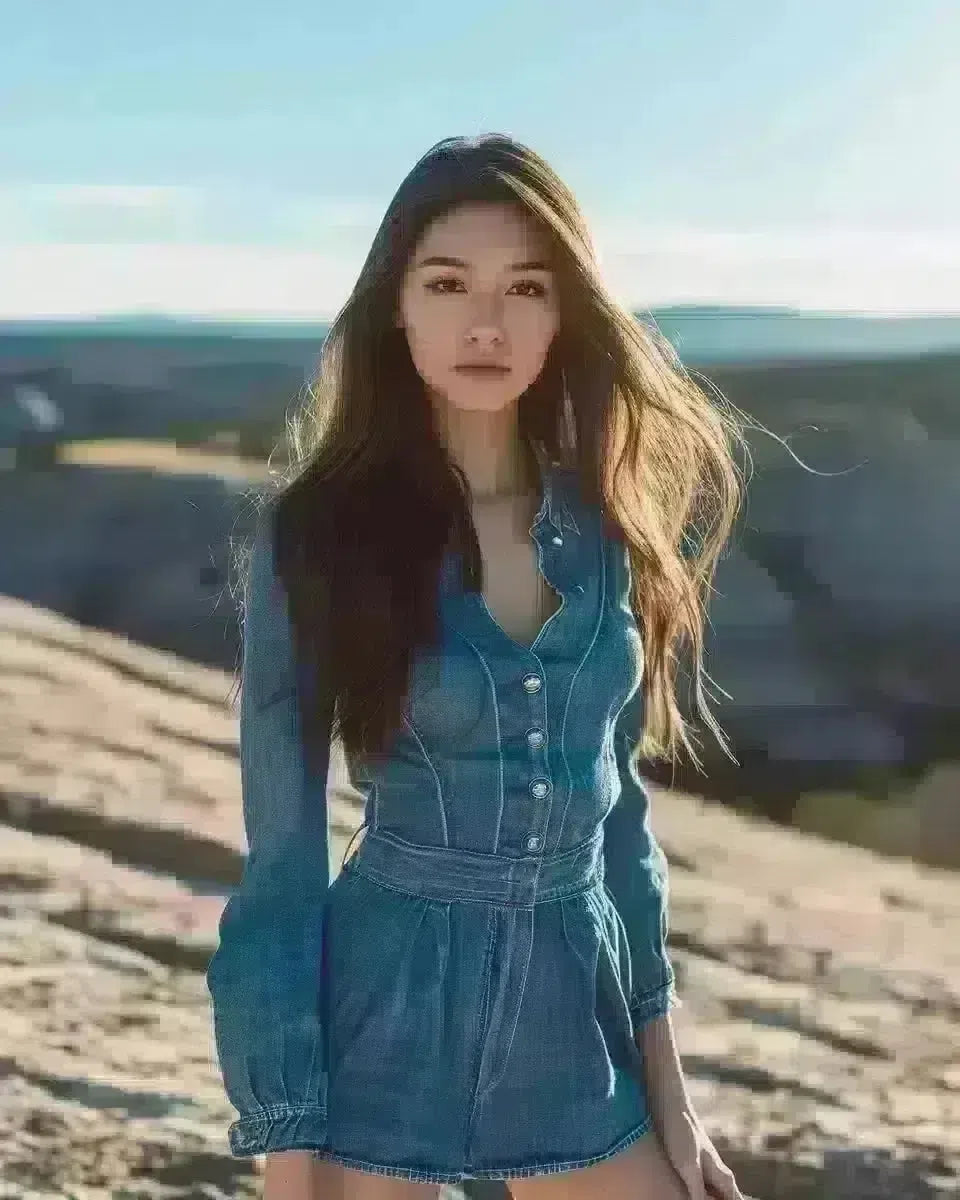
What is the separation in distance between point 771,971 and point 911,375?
8043 mm

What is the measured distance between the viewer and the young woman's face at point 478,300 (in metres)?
1.30

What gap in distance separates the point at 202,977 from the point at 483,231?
2.14m

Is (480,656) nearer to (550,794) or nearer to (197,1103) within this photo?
(550,794)

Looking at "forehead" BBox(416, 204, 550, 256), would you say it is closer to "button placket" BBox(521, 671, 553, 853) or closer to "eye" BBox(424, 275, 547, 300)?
"eye" BBox(424, 275, 547, 300)

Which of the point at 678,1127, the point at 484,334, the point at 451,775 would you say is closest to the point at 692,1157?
the point at 678,1127

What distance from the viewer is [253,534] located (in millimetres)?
1284

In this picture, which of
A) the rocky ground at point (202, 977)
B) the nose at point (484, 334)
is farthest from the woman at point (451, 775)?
the rocky ground at point (202, 977)

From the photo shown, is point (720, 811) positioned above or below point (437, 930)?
below

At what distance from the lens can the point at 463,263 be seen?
51.0 inches

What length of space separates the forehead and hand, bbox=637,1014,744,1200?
0.83 metres

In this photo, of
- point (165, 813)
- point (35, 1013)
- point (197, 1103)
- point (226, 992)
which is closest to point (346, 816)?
point (165, 813)

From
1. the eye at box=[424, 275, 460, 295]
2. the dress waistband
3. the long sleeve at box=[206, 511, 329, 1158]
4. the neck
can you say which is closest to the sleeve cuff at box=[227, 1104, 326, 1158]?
the long sleeve at box=[206, 511, 329, 1158]

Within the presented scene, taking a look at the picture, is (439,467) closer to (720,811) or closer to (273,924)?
(273,924)

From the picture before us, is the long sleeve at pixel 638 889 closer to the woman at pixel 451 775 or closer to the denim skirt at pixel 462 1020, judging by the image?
the woman at pixel 451 775
